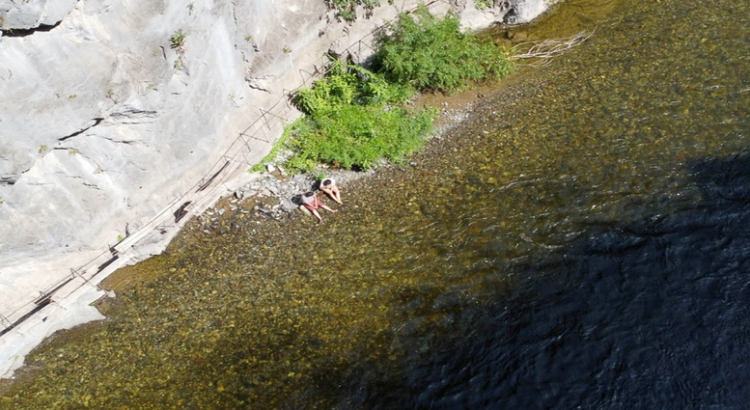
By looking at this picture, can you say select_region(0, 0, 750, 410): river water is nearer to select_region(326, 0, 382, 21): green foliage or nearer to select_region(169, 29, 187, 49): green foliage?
select_region(169, 29, 187, 49): green foliage

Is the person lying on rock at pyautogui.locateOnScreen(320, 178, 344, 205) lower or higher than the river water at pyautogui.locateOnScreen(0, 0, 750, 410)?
higher

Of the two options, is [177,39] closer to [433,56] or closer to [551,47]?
[433,56]

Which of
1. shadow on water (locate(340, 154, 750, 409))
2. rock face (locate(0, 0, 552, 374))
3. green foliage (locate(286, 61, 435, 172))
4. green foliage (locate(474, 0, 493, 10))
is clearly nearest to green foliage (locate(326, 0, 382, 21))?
rock face (locate(0, 0, 552, 374))

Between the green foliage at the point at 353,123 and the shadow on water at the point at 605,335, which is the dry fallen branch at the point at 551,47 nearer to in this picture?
the green foliage at the point at 353,123

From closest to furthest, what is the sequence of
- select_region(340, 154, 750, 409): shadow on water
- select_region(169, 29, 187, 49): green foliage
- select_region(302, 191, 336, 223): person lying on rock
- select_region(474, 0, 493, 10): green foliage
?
select_region(340, 154, 750, 409): shadow on water
select_region(302, 191, 336, 223): person lying on rock
select_region(169, 29, 187, 49): green foliage
select_region(474, 0, 493, 10): green foliage

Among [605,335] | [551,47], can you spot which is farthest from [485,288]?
[551,47]

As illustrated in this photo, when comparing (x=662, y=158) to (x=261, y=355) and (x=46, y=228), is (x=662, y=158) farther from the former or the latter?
(x=46, y=228)

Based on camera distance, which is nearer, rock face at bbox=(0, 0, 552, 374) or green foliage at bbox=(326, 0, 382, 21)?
rock face at bbox=(0, 0, 552, 374)

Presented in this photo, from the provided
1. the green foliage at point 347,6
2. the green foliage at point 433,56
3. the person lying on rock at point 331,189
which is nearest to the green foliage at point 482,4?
the green foliage at point 433,56
